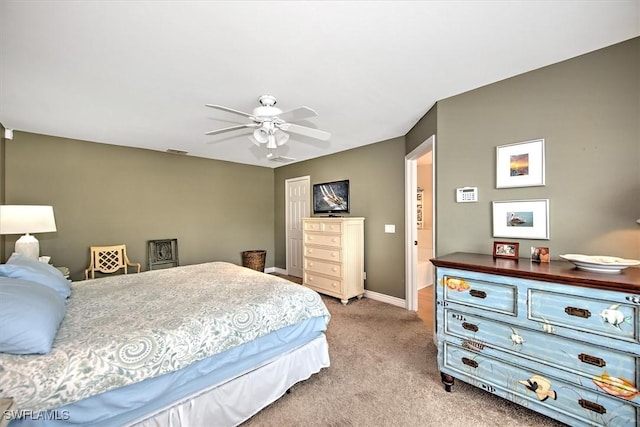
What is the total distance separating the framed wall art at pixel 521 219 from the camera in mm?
2059

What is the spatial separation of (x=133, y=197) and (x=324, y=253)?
3197mm

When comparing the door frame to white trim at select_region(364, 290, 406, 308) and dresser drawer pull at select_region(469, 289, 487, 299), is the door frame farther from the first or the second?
dresser drawer pull at select_region(469, 289, 487, 299)

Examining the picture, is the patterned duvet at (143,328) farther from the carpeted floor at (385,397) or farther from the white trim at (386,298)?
the white trim at (386,298)

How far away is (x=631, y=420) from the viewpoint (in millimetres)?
1367

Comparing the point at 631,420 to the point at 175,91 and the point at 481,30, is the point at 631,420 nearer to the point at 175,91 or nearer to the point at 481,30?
the point at 481,30

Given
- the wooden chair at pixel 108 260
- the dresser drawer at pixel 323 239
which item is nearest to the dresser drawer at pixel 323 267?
the dresser drawer at pixel 323 239

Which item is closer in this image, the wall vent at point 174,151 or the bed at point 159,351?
A: the bed at point 159,351

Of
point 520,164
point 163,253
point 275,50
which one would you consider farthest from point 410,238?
point 163,253

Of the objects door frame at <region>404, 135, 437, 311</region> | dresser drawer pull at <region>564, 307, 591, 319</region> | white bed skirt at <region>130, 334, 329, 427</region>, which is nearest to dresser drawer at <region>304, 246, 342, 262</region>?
door frame at <region>404, 135, 437, 311</region>

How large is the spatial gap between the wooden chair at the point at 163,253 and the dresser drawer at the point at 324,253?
229 centimetres

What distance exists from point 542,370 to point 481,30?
212 cm

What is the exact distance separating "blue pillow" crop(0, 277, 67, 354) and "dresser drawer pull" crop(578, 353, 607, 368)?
2748mm

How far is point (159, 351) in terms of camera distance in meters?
1.39

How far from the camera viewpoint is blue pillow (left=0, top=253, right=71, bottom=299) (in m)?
1.65
